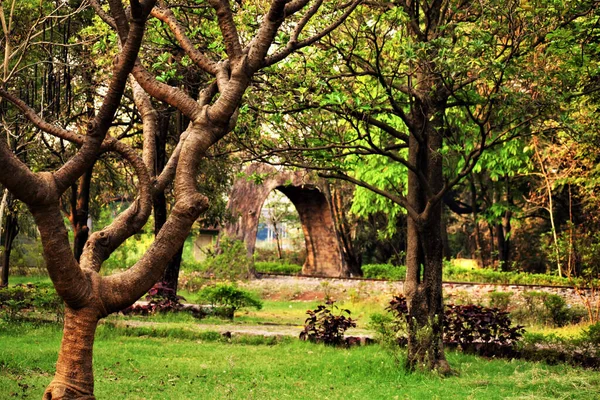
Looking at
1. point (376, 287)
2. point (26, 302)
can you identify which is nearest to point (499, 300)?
point (376, 287)

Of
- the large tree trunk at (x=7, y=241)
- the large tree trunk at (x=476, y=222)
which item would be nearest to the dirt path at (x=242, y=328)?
the large tree trunk at (x=7, y=241)

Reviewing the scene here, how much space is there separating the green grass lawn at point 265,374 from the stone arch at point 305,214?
13.9m

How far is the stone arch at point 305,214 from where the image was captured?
28.3 metres

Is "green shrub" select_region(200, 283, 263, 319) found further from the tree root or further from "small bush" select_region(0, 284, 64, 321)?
the tree root

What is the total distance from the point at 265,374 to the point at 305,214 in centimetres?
2064

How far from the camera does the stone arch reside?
92.9 ft

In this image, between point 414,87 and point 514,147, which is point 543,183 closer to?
point 514,147

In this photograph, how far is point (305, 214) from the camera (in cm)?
3122

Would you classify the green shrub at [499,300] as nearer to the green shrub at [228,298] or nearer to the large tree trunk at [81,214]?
the green shrub at [228,298]

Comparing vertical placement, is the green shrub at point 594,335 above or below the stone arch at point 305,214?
below

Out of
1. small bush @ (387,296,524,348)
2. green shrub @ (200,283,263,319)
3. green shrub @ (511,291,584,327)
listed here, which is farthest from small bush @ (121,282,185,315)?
green shrub @ (511,291,584,327)

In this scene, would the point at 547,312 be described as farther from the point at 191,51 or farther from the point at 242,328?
the point at 191,51

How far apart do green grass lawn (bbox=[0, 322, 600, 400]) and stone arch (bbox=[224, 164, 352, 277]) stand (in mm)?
13931

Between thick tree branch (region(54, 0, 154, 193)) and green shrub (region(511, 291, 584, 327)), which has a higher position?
thick tree branch (region(54, 0, 154, 193))
